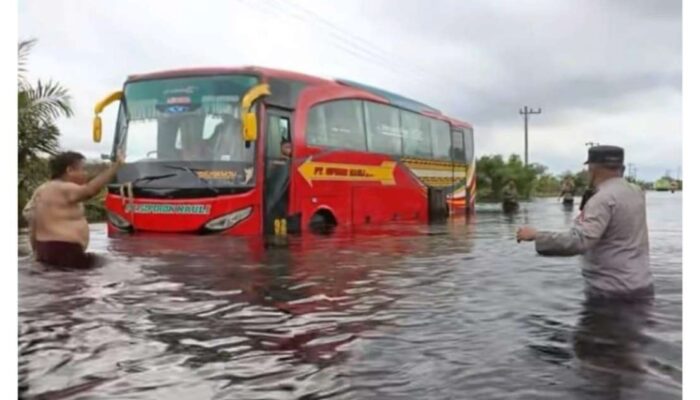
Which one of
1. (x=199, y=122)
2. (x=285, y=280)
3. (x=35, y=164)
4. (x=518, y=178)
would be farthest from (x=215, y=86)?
(x=518, y=178)

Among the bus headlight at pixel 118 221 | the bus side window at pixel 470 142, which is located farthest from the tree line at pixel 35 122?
the bus side window at pixel 470 142

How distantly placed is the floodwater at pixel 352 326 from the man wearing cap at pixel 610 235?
0.25 feet

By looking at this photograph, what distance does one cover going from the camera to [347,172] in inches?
243

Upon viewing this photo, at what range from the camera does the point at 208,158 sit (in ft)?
14.9

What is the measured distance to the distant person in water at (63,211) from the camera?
3.05 metres

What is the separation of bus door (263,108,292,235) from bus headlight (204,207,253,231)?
0.28m

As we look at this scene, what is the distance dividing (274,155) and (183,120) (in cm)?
129

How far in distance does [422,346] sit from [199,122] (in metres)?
2.29

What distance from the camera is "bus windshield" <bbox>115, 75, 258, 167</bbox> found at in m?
4.04

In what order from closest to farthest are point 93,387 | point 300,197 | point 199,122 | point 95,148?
1. point 93,387
2. point 95,148
3. point 199,122
4. point 300,197

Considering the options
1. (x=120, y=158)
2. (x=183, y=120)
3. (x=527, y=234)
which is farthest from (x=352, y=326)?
(x=183, y=120)

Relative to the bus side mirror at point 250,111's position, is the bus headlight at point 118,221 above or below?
below

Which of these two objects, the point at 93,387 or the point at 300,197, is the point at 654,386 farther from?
the point at 300,197

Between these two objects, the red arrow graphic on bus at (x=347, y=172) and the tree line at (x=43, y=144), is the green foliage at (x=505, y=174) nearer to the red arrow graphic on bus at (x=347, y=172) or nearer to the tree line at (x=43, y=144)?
the tree line at (x=43, y=144)
